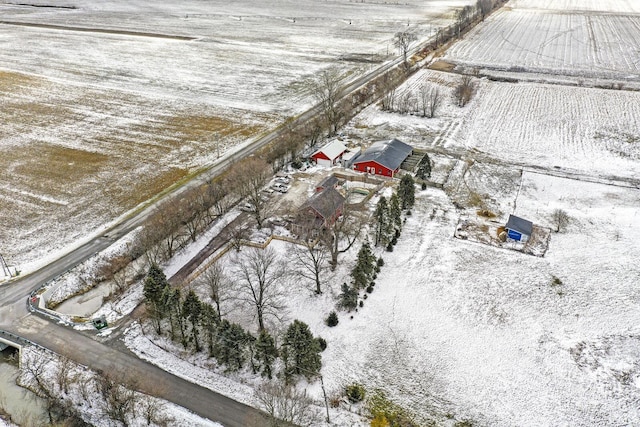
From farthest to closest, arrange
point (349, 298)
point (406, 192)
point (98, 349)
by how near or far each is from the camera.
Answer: point (406, 192) → point (349, 298) → point (98, 349)

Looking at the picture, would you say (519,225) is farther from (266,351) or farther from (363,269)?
(266,351)

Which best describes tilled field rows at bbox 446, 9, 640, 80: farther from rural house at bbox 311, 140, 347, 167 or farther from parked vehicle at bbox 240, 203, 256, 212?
parked vehicle at bbox 240, 203, 256, 212

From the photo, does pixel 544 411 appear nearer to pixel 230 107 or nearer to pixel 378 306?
pixel 378 306

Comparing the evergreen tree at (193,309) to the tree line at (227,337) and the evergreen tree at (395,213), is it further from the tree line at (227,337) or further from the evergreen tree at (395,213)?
the evergreen tree at (395,213)

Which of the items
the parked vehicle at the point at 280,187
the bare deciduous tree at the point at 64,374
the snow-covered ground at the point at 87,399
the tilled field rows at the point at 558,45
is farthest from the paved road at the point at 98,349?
the tilled field rows at the point at 558,45

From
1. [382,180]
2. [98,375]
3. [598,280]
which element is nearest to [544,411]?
[598,280]

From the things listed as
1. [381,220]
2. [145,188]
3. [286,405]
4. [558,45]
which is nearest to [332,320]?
[286,405]

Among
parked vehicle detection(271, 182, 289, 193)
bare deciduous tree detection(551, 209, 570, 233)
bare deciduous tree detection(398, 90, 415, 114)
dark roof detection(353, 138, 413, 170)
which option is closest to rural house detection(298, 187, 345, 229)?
parked vehicle detection(271, 182, 289, 193)
